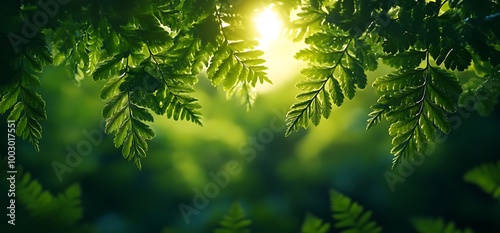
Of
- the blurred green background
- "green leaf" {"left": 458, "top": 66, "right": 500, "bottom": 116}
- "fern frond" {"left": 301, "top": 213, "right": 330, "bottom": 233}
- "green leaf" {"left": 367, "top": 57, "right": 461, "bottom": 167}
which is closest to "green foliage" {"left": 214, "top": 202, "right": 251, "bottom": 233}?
"fern frond" {"left": 301, "top": 213, "right": 330, "bottom": 233}

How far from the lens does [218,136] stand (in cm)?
1022

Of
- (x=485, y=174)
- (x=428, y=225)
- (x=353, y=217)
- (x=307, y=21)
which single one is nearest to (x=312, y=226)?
(x=353, y=217)

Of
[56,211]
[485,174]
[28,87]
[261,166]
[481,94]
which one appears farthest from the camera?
[261,166]

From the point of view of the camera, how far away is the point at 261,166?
9.71 m

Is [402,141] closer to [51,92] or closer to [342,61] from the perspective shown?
[342,61]

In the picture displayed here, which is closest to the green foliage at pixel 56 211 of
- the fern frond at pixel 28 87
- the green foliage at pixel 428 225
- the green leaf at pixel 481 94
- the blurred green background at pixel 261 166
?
the fern frond at pixel 28 87

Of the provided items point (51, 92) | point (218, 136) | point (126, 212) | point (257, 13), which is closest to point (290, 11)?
point (257, 13)

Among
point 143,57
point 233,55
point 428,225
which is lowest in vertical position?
point 428,225

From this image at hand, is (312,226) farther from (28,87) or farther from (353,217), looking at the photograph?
(28,87)

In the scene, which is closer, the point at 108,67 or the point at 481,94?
the point at 108,67

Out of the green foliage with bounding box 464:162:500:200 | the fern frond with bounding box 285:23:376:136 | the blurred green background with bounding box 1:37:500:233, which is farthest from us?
the blurred green background with bounding box 1:37:500:233

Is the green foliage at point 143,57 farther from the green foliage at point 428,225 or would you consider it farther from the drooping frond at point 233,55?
the green foliage at point 428,225

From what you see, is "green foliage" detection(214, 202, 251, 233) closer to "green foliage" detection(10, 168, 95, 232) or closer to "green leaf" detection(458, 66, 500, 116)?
"green foliage" detection(10, 168, 95, 232)

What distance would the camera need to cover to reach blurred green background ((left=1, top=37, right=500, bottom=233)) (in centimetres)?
835
